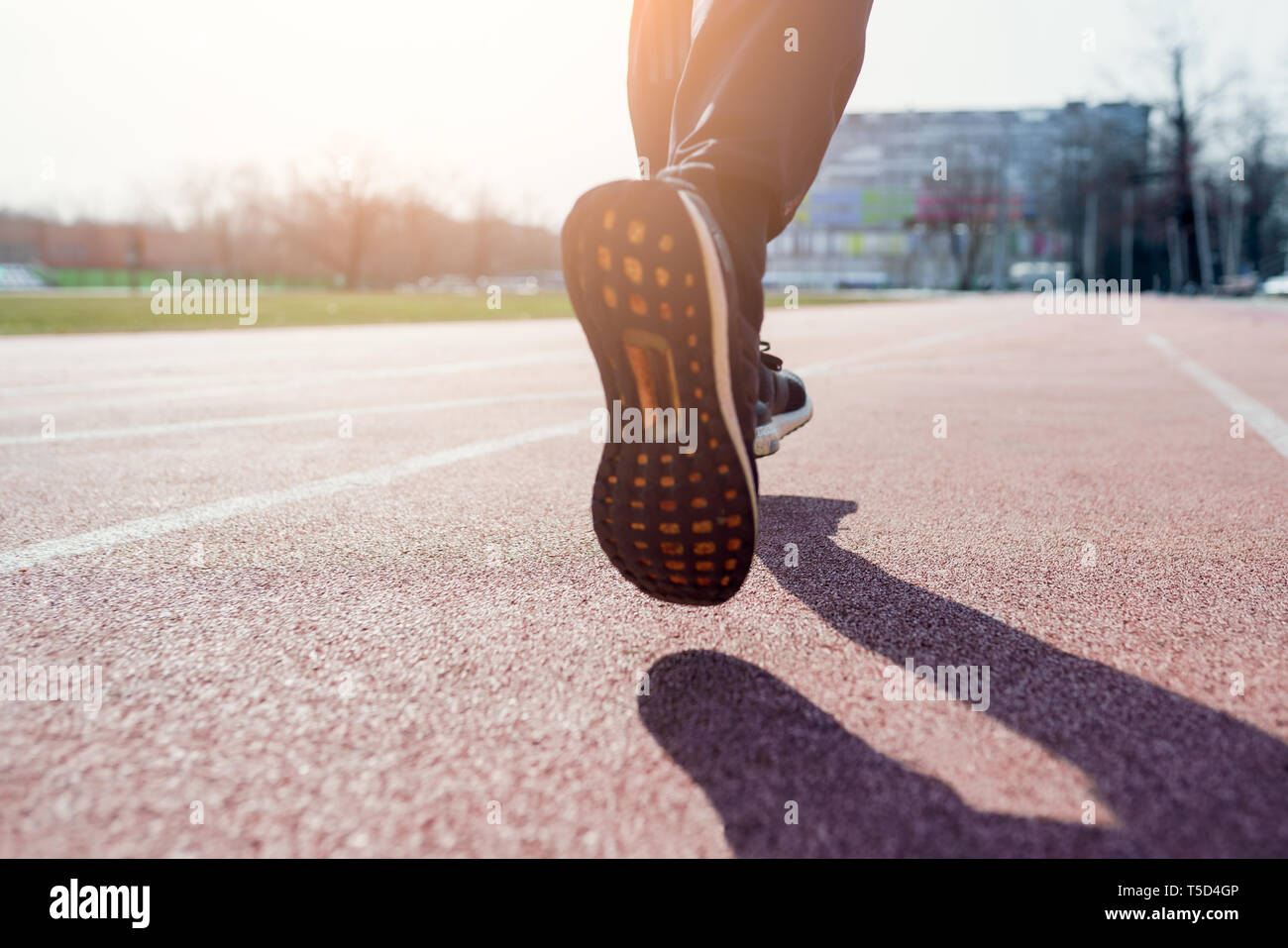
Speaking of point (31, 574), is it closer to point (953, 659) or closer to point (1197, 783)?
point (953, 659)

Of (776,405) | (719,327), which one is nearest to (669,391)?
(719,327)

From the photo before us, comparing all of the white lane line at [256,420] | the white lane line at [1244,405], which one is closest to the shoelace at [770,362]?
the white lane line at [1244,405]

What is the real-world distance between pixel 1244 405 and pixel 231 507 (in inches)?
181

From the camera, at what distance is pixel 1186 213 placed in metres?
45.1

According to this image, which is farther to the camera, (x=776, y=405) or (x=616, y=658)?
(x=776, y=405)

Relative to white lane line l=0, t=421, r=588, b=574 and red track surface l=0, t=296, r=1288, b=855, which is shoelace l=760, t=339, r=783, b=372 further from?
white lane line l=0, t=421, r=588, b=574

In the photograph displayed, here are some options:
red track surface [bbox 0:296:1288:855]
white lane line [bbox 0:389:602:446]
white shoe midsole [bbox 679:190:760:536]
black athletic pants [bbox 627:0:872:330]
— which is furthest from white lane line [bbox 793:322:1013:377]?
white shoe midsole [bbox 679:190:760:536]

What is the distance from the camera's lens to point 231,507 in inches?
93.2

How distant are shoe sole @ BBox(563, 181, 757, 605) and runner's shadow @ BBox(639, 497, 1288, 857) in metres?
0.16

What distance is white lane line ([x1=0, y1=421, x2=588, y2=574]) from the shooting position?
196 centimetres

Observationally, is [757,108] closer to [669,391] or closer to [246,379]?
[669,391]

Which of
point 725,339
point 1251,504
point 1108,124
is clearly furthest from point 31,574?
point 1108,124

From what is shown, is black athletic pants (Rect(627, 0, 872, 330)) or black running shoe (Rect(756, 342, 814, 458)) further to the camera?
black running shoe (Rect(756, 342, 814, 458))

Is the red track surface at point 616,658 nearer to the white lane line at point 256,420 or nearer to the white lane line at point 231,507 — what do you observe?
the white lane line at point 231,507
